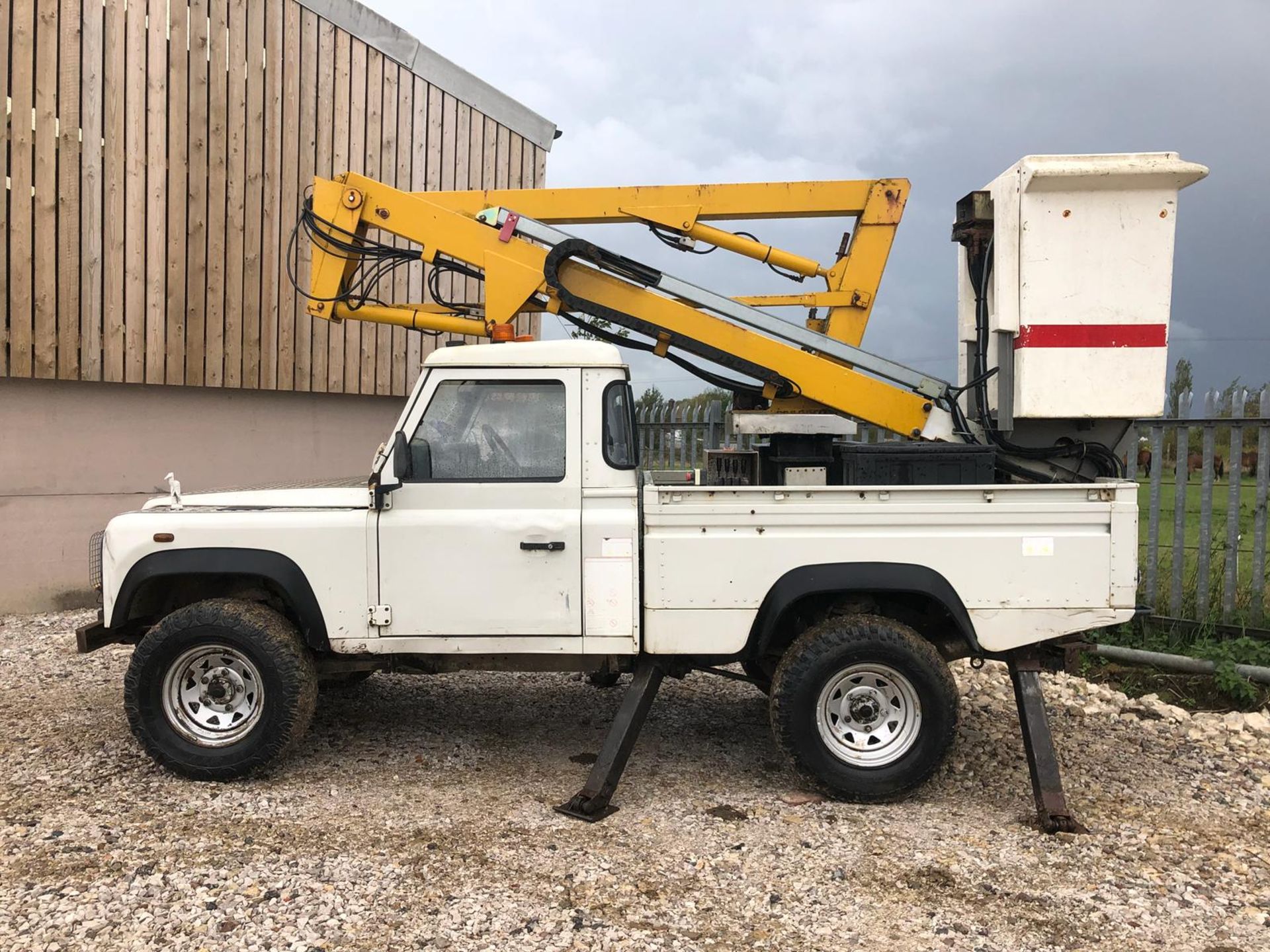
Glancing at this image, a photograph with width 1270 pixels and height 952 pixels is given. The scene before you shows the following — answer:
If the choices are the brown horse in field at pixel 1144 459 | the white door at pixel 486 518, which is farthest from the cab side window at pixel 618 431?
the brown horse in field at pixel 1144 459

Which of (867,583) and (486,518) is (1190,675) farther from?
(486,518)

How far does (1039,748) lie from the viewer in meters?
4.54

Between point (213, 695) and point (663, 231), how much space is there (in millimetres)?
3564

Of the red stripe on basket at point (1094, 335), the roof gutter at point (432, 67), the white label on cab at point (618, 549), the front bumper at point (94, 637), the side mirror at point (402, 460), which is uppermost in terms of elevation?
the roof gutter at point (432, 67)

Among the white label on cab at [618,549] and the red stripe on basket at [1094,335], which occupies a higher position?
the red stripe on basket at [1094,335]

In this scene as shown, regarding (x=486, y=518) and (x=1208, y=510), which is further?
(x=1208, y=510)

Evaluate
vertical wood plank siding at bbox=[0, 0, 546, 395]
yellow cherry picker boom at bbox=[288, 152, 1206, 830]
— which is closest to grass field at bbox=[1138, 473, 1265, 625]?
yellow cherry picker boom at bbox=[288, 152, 1206, 830]

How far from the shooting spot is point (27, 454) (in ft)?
27.0

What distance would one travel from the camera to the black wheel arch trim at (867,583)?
4590mm

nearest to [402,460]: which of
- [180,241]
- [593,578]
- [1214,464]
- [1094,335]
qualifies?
[593,578]

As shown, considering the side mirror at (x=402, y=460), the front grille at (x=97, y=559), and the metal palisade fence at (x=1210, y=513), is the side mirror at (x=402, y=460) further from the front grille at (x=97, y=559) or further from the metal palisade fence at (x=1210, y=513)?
the metal palisade fence at (x=1210, y=513)

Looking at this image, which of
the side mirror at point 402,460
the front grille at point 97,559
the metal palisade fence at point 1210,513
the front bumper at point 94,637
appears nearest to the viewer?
the side mirror at point 402,460

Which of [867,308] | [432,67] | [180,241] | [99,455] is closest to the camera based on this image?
[867,308]

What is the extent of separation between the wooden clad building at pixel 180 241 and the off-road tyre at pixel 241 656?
4489mm
